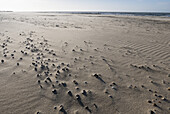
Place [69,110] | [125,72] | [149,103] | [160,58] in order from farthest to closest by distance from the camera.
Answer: [160,58]
[125,72]
[149,103]
[69,110]

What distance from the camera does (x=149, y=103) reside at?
324 centimetres

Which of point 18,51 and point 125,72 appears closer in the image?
point 125,72

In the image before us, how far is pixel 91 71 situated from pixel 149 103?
2109 millimetres

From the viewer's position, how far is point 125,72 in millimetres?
4750

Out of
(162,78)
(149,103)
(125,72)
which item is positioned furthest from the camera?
(125,72)

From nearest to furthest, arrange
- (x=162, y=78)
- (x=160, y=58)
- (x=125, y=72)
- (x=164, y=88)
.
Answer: (x=164, y=88)
(x=162, y=78)
(x=125, y=72)
(x=160, y=58)

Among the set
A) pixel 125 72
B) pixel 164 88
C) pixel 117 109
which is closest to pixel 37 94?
pixel 117 109

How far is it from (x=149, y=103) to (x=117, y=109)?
84 cm

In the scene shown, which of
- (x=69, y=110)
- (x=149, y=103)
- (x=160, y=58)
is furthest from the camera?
(x=160, y=58)

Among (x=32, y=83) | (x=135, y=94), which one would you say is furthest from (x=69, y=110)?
(x=135, y=94)

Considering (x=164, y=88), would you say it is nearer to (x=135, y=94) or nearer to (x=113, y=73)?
(x=135, y=94)

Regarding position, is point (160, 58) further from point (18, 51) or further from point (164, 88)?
point (18, 51)

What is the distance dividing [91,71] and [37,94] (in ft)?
6.61

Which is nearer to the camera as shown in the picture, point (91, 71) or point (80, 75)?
point (80, 75)
